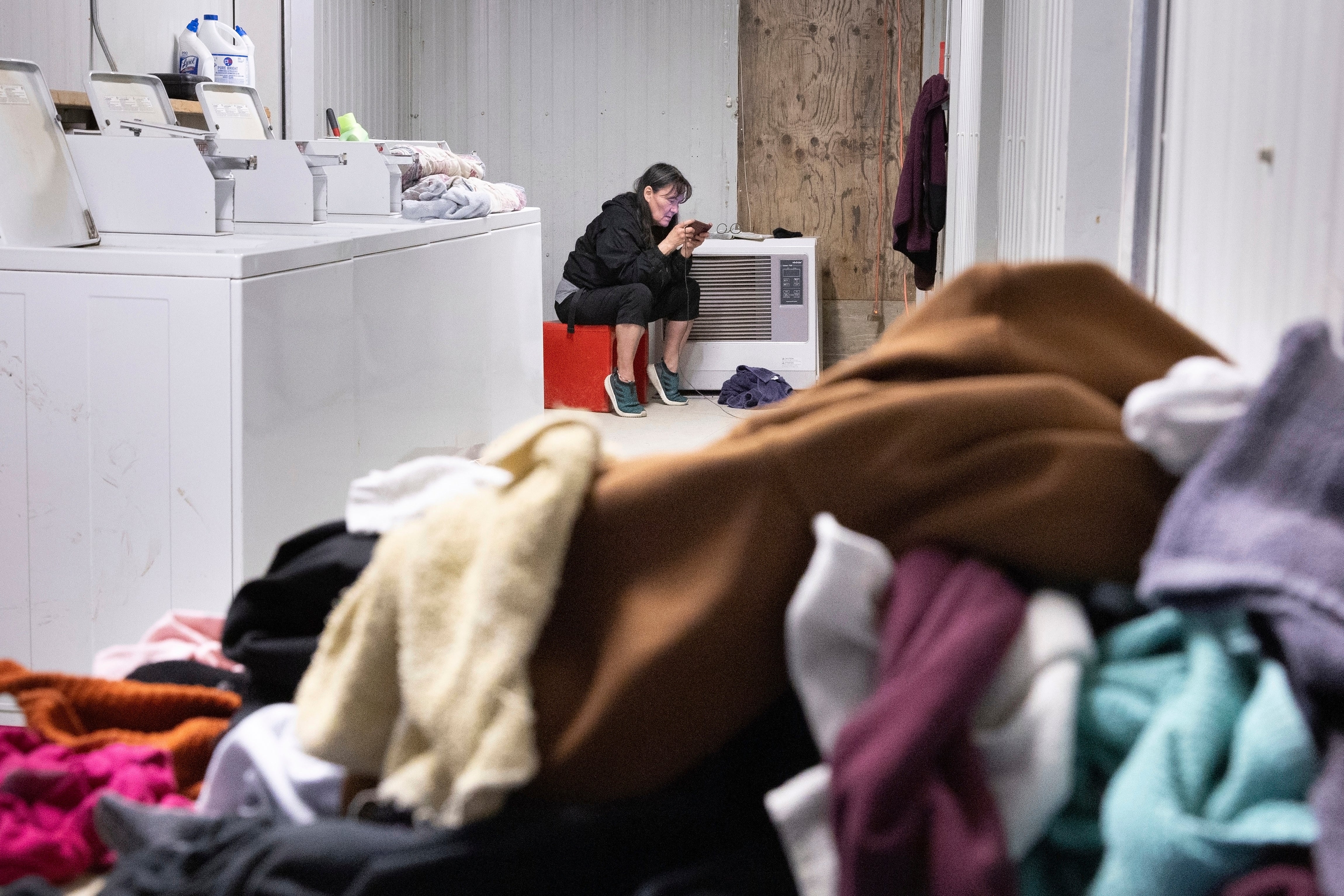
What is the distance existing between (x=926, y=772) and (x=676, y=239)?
5173 mm

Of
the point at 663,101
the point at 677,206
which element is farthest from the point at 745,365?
the point at 663,101

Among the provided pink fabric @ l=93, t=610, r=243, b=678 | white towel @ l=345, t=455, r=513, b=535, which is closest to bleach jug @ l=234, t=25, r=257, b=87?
pink fabric @ l=93, t=610, r=243, b=678

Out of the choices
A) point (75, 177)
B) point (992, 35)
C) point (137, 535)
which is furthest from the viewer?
point (992, 35)

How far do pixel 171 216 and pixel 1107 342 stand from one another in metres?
2.07

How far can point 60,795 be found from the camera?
82cm

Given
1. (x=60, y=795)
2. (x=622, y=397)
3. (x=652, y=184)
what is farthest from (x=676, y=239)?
(x=60, y=795)

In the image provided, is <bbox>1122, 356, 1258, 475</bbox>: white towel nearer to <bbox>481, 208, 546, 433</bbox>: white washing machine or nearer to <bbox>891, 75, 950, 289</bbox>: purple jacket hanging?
<bbox>481, 208, 546, 433</bbox>: white washing machine

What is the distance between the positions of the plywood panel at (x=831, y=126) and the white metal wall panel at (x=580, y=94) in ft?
0.43

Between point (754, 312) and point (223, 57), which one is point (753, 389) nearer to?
point (754, 312)

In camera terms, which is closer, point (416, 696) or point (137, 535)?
point (416, 696)

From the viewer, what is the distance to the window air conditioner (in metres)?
6.04

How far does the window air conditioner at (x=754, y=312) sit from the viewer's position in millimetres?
6035

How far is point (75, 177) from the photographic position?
2176 mm

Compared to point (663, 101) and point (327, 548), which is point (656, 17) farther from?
point (327, 548)
